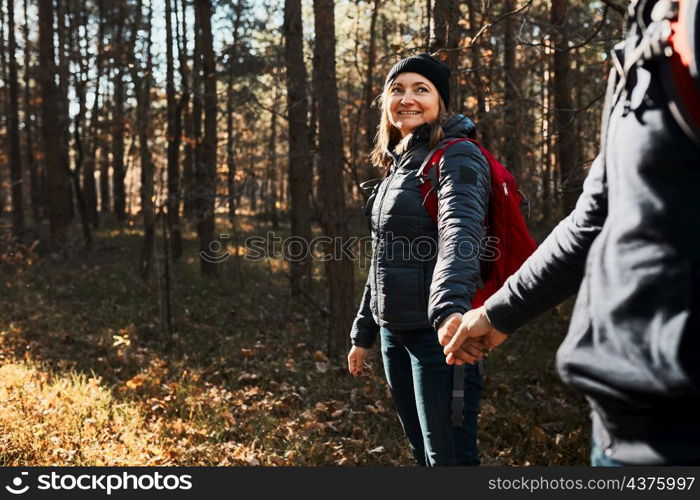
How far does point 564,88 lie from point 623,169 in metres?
9.64

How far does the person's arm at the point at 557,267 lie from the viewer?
162cm

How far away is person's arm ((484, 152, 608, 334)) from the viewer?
1.62m

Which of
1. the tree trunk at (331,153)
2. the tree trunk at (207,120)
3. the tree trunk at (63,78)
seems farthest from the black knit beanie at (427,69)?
the tree trunk at (63,78)

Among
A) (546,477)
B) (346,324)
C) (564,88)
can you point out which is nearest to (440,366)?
(546,477)

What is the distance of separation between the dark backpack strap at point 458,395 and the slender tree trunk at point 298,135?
6375 mm

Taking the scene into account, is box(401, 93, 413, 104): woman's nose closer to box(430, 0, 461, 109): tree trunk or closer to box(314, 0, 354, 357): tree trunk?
box(430, 0, 461, 109): tree trunk

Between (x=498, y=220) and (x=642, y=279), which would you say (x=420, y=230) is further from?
(x=642, y=279)

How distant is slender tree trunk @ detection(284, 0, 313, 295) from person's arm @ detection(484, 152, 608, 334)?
7.40m

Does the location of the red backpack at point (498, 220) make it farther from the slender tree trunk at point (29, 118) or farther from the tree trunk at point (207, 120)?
the slender tree trunk at point (29, 118)

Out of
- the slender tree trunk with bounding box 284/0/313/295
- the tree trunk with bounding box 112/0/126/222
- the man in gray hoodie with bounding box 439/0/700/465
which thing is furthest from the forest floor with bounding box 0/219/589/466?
the tree trunk with bounding box 112/0/126/222

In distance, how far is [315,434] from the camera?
5785 millimetres

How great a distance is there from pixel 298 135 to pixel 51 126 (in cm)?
827

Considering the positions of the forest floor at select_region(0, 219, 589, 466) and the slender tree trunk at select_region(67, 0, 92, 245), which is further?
the slender tree trunk at select_region(67, 0, 92, 245)

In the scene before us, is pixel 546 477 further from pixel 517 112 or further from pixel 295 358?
pixel 517 112
